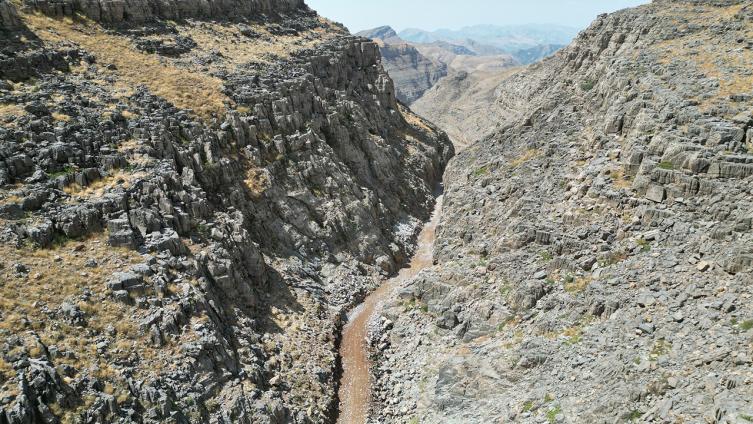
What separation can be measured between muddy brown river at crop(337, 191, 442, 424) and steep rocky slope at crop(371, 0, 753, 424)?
59.3 inches

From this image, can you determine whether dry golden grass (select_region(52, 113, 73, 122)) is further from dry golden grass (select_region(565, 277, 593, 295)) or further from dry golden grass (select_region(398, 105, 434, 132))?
dry golden grass (select_region(398, 105, 434, 132))

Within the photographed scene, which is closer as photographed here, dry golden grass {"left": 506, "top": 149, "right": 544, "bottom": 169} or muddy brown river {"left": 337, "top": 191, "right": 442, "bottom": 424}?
muddy brown river {"left": 337, "top": 191, "right": 442, "bottom": 424}

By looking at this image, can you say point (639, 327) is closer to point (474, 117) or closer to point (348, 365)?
point (348, 365)

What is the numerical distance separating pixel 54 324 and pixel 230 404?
455 inches

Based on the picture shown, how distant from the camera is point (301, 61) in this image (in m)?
68.2

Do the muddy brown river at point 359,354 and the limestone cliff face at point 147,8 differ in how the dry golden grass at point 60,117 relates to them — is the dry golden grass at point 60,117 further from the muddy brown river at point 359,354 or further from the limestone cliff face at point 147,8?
the muddy brown river at point 359,354

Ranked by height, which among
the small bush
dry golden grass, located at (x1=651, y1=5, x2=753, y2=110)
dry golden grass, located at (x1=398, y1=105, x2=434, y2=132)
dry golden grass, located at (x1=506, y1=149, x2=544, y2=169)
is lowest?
dry golden grass, located at (x1=506, y1=149, x2=544, y2=169)

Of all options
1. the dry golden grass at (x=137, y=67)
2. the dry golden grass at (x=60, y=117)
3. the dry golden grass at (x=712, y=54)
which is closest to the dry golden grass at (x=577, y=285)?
the dry golden grass at (x=712, y=54)

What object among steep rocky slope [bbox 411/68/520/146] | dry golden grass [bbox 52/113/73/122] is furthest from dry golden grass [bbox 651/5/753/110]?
steep rocky slope [bbox 411/68/520/146]

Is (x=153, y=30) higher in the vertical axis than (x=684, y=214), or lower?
higher

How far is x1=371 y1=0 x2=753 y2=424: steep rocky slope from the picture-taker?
19312 mm

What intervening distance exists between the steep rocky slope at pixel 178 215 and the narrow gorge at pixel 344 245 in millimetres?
215

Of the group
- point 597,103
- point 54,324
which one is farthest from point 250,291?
point 597,103

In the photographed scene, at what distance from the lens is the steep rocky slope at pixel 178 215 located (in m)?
24.2
